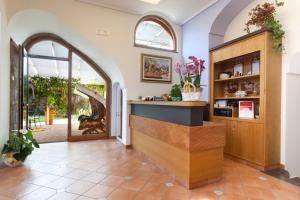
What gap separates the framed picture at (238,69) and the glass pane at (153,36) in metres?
1.99

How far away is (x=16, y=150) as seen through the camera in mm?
2994

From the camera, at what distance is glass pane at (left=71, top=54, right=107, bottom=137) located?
493cm

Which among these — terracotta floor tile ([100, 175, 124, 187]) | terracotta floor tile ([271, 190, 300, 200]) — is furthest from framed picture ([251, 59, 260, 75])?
terracotta floor tile ([100, 175, 124, 187])

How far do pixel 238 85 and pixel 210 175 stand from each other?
86.0 inches

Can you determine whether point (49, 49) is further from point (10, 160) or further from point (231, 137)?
point (231, 137)

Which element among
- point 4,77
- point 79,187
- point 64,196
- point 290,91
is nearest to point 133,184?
point 79,187

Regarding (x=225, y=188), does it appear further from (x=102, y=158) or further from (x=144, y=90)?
(x=144, y=90)

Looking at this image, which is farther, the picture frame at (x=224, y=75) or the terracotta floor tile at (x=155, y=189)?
the picture frame at (x=224, y=75)

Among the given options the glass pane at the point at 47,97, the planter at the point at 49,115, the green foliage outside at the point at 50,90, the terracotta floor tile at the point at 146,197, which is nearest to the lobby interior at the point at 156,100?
the terracotta floor tile at the point at 146,197

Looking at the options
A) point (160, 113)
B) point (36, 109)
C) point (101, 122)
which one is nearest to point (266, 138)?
point (160, 113)

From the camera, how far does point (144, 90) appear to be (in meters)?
4.61

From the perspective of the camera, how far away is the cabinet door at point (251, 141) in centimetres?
291

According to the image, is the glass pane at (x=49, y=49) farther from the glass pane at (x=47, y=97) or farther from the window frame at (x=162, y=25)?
the window frame at (x=162, y=25)

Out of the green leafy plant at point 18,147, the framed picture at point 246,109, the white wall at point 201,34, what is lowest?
the green leafy plant at point 18,147
